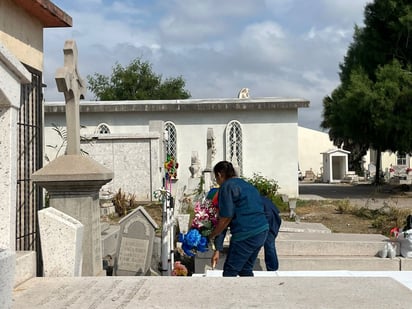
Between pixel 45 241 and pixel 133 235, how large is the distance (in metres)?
2.89

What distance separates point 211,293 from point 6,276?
1906mm

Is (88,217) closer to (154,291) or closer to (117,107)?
(154,291)

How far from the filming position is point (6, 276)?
289 centimetres

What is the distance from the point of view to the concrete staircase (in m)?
8.06

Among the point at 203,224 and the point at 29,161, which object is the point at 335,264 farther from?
the point at 29,161

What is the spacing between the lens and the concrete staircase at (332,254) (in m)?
8.06

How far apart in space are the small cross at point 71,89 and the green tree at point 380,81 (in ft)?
52.8

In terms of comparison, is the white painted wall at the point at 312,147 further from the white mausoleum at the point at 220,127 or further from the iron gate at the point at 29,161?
the iron gate at the point at 29,161

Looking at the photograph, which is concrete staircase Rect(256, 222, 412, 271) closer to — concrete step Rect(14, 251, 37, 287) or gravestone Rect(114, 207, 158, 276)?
gravestone Rect(114, 207, 158, 276)

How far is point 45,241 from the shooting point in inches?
206

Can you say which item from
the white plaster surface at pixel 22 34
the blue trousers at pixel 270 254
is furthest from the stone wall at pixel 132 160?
the blue trousers at pixel 270 254

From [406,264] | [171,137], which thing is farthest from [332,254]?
[171,137]

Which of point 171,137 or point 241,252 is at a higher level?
point 171,137

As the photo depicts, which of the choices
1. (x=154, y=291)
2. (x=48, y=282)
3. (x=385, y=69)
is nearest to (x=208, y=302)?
(x=154, y=291)
